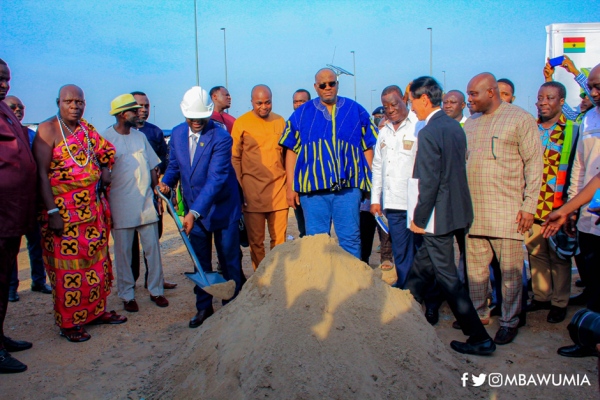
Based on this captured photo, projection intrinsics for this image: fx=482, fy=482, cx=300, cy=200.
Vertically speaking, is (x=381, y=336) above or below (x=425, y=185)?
below

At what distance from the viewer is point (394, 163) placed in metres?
4.45

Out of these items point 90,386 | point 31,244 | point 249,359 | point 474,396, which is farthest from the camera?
point 31,244

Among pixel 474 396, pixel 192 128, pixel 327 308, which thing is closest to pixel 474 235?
pixel 474 396

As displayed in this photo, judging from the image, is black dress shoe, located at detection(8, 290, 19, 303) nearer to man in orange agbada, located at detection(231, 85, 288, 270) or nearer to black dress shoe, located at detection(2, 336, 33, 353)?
black dress shoe, located at detection(2, 336, 33, 353)

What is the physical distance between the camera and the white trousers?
15.3 feet

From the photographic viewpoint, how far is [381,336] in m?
2.75

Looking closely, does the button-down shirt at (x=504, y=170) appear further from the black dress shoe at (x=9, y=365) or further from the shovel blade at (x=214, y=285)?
the black dress shoe at (x=9, y=365)

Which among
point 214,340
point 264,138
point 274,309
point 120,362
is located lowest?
point 120,362

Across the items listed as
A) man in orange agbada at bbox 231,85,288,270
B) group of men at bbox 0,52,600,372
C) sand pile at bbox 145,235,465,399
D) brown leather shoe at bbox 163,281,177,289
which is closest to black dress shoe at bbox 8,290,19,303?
group of men at bbox 0,52,600,372

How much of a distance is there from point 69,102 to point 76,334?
192 cm

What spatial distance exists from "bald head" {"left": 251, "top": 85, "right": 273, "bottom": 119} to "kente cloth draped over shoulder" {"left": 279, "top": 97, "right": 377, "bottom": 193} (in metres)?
0.57

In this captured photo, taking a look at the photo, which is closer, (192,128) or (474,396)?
(474,396)

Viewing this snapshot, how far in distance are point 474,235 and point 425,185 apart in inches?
→ 32.0

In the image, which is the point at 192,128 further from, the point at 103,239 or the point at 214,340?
the point at 214,340
